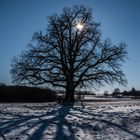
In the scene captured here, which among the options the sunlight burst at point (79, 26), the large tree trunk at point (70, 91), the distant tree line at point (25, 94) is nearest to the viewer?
the large tree trunk at point (70, 91)

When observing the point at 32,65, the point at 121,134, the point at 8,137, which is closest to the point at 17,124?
the point at 8,137

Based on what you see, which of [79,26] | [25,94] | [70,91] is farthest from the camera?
[25,94]

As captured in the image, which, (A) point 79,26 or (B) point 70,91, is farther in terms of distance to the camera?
(A) point 79,26

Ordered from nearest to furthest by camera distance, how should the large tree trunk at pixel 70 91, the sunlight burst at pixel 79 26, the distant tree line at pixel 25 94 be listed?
the large tree trunk at pixel 70 91 → the sunlight burst at pixel 79 26 → the distant tree line at pixel 25 94

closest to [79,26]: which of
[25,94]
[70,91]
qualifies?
[70,91]

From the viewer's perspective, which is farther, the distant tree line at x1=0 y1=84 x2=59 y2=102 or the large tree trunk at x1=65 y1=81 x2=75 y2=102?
the distant tree line at x1=0 y1=84 x2=59 y2=102

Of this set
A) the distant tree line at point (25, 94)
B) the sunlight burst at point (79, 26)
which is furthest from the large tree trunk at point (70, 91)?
the sunlight burst at point (79, 26)

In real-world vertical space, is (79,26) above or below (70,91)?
above

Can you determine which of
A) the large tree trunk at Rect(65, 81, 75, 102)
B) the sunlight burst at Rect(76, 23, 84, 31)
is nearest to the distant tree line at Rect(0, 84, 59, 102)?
the large tree trunk at Rect(65, 81, 75, 102)

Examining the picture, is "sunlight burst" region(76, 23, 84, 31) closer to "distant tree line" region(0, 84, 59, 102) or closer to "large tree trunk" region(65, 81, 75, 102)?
"large tree trunk" region(65, 81, 75, 102)

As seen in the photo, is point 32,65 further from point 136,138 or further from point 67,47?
point 136,138

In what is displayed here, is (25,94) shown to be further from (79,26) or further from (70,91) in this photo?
(79,26)

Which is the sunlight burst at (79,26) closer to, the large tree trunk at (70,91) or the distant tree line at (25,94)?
the large tree trunk at (70,91)

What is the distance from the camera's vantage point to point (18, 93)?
43344mm
